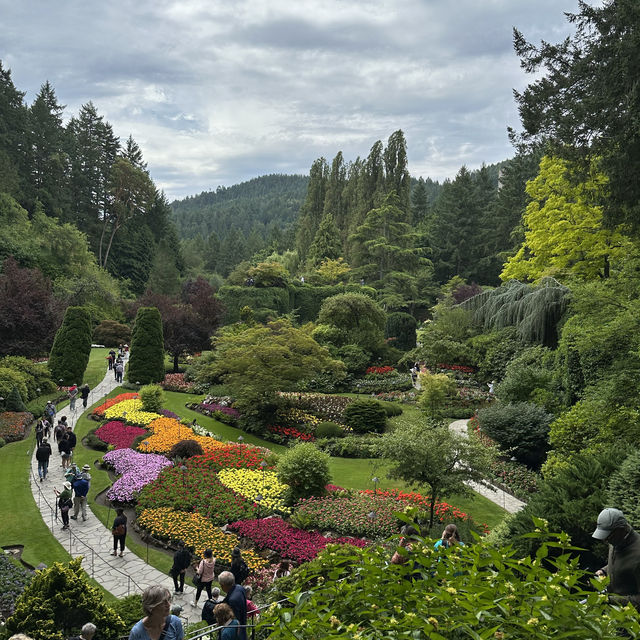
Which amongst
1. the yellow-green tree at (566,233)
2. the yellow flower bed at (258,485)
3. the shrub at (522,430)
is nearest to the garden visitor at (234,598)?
the yellow flower bed at (258,485)

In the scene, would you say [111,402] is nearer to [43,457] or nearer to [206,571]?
[43,457]

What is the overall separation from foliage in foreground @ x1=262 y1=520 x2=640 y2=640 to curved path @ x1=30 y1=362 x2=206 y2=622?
7102 millimetres

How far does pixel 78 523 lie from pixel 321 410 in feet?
43.8

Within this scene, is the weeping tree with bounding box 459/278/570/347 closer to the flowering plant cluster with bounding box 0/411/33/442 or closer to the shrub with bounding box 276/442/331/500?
the shrub with bounding box 276/442/331/500

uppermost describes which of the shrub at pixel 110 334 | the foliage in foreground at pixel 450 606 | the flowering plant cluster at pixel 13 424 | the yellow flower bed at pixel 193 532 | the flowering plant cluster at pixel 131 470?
the foliage in foreground at pixel 450 606

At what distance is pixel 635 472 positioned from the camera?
750 cm

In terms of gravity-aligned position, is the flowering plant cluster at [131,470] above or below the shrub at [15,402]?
below

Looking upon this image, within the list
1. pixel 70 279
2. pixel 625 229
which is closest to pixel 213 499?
pixel 625 229

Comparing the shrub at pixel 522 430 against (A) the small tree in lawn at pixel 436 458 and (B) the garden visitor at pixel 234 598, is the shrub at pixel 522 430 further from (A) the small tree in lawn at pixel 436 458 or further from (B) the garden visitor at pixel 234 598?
(B) the garden visitor at pixel 234 598

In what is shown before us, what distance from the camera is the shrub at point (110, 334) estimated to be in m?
36.4

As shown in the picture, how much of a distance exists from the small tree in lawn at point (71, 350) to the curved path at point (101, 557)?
428 inches

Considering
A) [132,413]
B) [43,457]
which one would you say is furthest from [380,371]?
[43,457]

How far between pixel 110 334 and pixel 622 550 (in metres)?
37.0

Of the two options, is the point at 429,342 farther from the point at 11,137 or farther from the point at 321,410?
the point at 11,137
